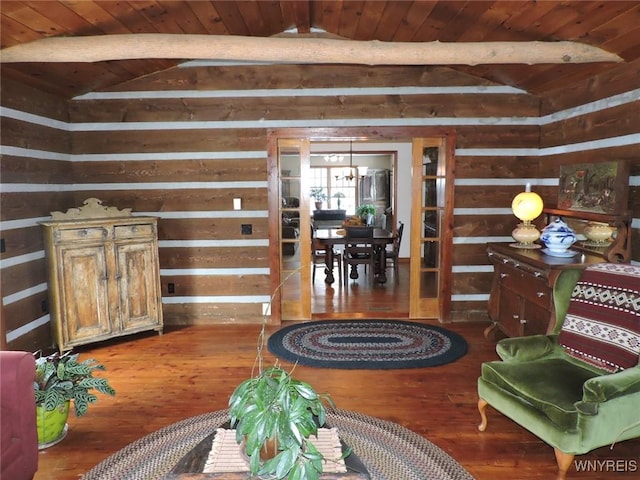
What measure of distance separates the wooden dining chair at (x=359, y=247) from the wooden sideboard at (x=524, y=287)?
2.17 m

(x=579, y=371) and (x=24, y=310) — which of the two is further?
(x=24, y=310)

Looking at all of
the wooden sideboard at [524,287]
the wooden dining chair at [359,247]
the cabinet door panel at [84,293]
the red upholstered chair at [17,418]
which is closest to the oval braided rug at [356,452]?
the red upholstered chair at [17,418]

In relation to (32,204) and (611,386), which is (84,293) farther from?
(611,386)

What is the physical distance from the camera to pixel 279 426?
4.83 ft

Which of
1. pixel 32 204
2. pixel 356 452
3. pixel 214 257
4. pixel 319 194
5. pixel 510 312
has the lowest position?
pixel 356 452

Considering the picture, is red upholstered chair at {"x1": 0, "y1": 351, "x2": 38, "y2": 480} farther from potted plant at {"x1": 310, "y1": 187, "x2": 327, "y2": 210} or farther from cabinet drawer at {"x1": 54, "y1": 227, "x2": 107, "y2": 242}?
potted plant at {"x1": 310, "y1": 187, "x2": 327, "y2": 210}

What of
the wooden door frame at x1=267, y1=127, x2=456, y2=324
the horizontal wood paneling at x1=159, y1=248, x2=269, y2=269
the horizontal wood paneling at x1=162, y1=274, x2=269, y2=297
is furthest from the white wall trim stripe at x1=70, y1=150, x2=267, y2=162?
the horizontal wood paneling at x1=162, y1=274, x2=269, y2=297

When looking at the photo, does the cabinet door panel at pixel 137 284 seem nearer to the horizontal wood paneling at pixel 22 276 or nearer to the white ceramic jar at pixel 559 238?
the horizontal wood paneling at pixel 22 276

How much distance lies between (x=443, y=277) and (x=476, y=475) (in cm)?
263

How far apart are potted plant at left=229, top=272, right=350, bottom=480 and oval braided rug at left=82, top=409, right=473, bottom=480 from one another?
0.72 metres

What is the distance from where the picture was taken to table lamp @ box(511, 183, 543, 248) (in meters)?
3.79

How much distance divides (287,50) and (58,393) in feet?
8.93

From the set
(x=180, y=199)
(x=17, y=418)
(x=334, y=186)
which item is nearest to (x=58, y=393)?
(x=17, y=418)

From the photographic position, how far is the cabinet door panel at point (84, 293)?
3.83 m
